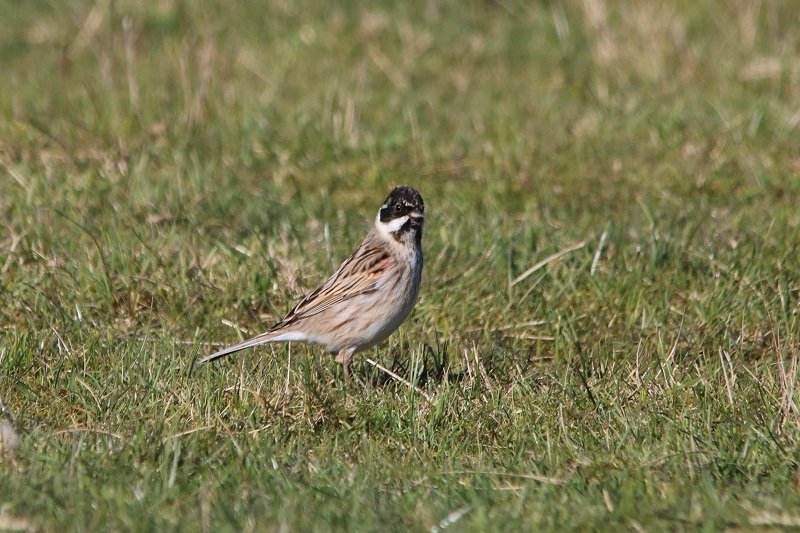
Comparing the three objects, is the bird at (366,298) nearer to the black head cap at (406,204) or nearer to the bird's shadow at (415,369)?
the black head cap at (406,204)

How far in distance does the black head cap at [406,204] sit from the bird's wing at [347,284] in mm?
214

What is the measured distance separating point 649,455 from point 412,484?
0.99m

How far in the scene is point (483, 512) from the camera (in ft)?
16.2

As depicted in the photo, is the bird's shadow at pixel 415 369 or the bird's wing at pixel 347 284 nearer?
the bird's shadow at pixel 415 369

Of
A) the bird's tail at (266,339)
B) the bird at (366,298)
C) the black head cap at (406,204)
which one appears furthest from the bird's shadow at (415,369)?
the black head cap at (406,204)

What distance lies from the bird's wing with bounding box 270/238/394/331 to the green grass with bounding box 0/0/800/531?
0.26 meters

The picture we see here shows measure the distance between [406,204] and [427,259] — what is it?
102 centimetres

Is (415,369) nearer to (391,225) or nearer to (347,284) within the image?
(347,284)

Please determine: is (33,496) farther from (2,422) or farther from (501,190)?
(501,190)

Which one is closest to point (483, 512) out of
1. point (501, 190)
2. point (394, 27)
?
point (501, 190)

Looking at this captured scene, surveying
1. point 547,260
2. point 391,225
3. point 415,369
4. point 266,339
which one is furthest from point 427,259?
point 415,369

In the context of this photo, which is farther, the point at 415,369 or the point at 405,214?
the point at 405,214

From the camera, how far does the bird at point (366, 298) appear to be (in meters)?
7.11

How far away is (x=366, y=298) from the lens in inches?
283
